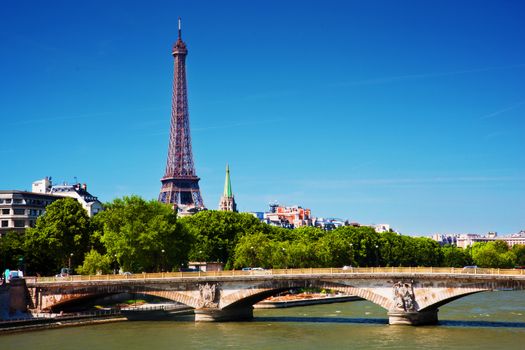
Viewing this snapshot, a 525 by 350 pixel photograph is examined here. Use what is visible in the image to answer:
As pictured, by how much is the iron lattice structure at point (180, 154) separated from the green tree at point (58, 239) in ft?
292

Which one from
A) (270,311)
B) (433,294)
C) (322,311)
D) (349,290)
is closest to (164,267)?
(270,311)

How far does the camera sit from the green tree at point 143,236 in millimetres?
87062

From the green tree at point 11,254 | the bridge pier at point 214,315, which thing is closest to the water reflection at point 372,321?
the bridge pier at point 214,315

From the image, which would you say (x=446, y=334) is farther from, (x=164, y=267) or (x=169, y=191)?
(x=169, y=191)

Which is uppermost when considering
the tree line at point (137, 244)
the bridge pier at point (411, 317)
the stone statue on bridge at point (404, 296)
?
the tree line at point (137, 244)

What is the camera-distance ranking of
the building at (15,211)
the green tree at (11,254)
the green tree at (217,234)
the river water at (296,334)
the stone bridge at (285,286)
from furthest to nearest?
the building at (15,211), the green tree at (217,234), the green tree at (11,254), the stone bridge at (285,286), the river water at (296,334)

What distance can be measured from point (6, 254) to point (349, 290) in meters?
44.9

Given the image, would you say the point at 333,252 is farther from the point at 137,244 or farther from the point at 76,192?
the point at 76,192

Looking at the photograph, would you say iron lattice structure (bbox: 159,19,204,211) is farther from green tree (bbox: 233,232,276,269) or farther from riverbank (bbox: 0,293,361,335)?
riverbank (bbox: 0,293,361,335)

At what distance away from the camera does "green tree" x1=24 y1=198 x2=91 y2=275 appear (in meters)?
93.1

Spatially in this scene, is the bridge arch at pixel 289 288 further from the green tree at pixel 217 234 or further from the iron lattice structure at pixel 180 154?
the iron lattice structure at pixel 180 154

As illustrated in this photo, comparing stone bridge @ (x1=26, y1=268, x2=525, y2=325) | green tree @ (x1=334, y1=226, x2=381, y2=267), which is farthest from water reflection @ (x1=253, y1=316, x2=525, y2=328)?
green tree @ (x1=334, y1=226, x2=381, y2=267)

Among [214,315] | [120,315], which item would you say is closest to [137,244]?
[120,315]

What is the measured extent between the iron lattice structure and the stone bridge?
364ft
